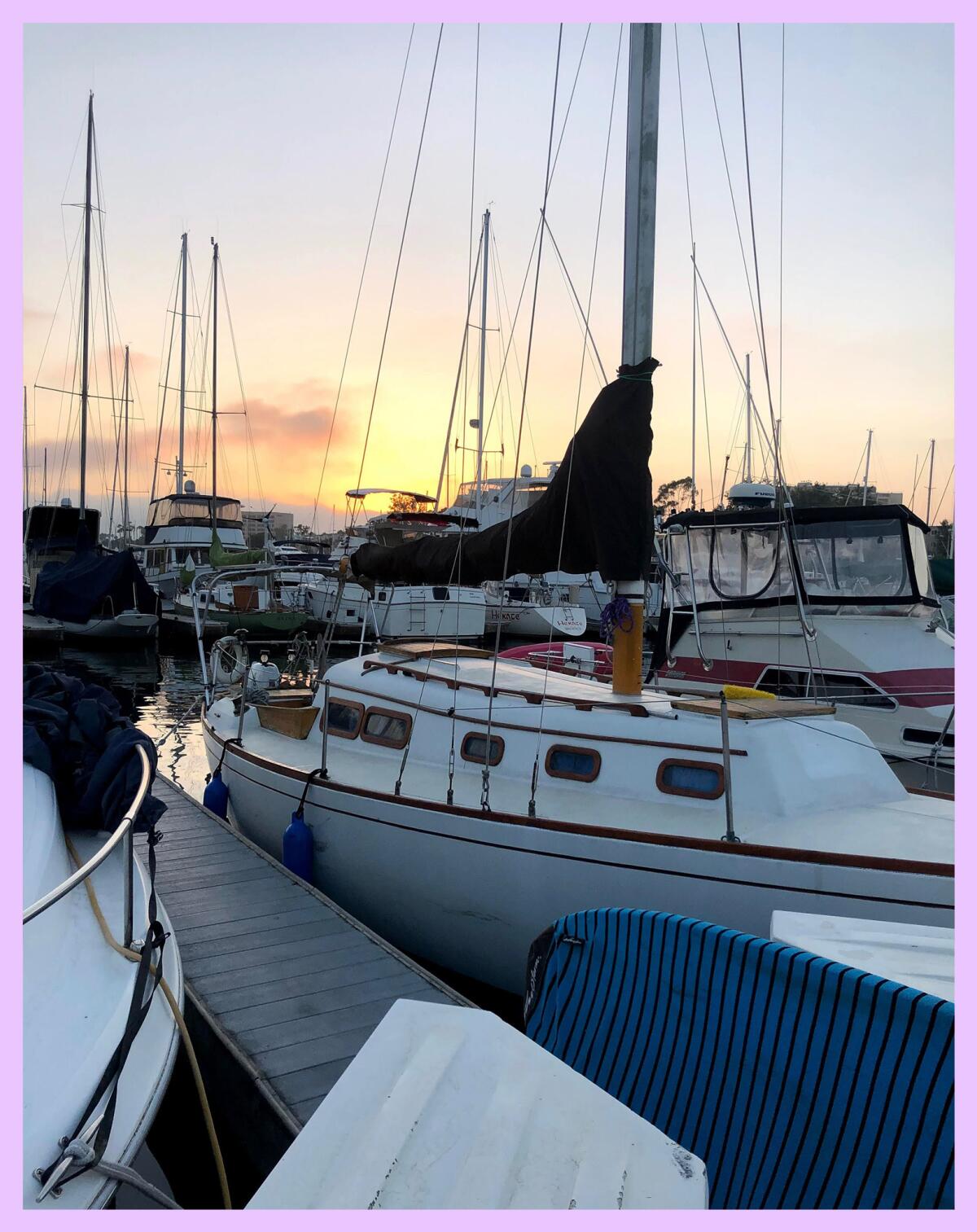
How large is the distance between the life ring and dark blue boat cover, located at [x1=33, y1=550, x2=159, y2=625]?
3501 millimetres

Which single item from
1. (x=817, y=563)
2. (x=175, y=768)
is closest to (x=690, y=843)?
(x=817, y=563)

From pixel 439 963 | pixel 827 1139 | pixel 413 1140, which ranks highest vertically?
pixel 413 1140

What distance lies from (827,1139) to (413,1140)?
1600 mm

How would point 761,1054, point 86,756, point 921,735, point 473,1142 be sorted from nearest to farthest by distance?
point 473,1142 < point 761,1054 < point 86,756 < point 921,735

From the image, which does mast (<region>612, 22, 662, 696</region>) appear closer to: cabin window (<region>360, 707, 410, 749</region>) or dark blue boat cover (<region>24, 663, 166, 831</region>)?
cabin window (<region>360, 707, 410, 749</region>)

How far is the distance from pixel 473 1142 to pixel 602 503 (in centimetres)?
423

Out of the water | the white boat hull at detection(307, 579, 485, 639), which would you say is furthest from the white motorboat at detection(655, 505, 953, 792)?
the white boat hull at detection(307, 579, 485, 639)

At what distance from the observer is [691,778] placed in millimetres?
5465

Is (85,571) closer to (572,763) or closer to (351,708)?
(351,708)

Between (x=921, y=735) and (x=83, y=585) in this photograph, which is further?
(x=83, y=585)

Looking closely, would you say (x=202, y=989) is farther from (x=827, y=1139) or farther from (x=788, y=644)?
(x=788, y=644)

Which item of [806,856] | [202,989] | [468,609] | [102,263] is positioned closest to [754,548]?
[806,856]

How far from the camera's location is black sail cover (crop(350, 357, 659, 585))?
570cm

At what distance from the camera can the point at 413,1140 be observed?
2225 millimetres
